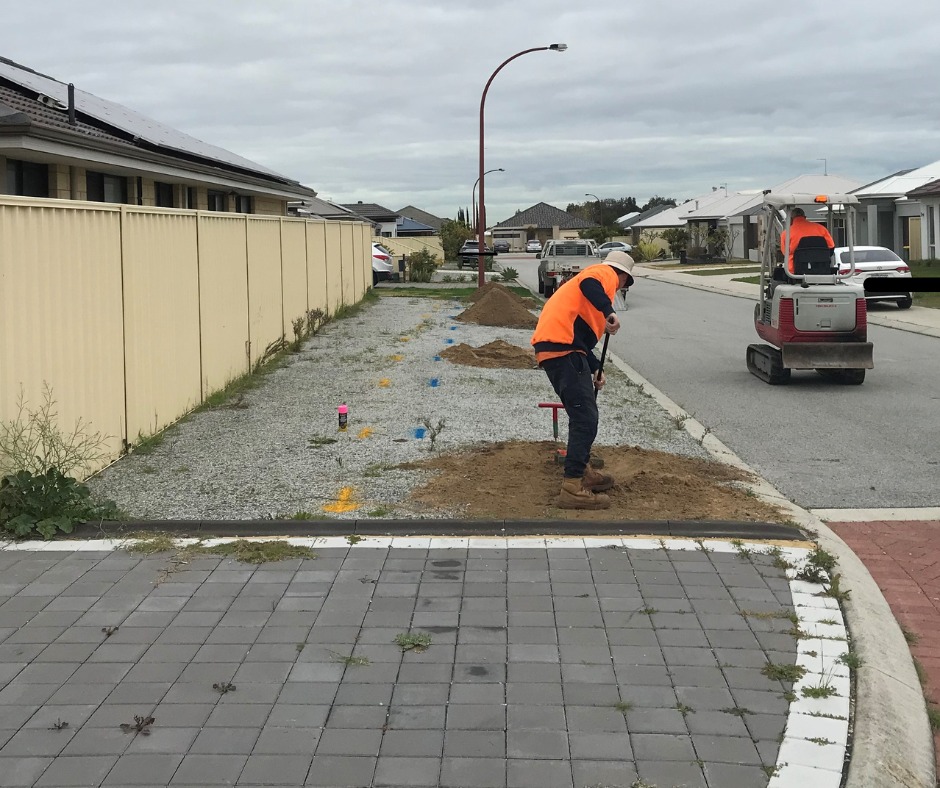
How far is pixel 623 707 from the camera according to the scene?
4.62 m

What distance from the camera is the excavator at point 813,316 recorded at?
1460cm

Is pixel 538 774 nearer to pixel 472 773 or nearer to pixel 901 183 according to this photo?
pixel 472 773

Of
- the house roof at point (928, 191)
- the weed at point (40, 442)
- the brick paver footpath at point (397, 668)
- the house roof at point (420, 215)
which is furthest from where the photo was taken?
the house roof at point (420, 215)

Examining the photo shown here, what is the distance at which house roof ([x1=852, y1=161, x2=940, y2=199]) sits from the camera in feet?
157

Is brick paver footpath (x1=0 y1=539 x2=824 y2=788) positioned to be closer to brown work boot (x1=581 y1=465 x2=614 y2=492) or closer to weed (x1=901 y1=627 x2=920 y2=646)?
weed (x1=901 y1=627 x2=920 y2=646)

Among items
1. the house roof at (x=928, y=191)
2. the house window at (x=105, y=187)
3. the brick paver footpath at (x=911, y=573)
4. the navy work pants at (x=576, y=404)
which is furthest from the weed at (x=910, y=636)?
the house roof at (x=928, y=191)

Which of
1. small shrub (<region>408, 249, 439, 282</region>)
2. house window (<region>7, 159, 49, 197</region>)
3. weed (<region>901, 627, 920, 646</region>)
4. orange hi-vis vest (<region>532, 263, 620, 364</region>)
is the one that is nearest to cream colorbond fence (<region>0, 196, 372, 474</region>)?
house window (<region>7, 159, 49, 197</region>)

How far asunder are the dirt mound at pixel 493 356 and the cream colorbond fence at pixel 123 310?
3126 mm

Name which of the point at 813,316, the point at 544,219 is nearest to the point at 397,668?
the point at 813,316

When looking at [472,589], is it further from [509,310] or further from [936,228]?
[936,228]

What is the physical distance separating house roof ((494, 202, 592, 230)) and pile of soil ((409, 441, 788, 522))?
125 m

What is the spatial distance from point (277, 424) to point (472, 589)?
5597 millimetres

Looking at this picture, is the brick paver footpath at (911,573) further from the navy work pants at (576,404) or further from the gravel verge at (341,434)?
the gravel verge at (341,434)

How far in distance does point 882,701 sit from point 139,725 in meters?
3.10
